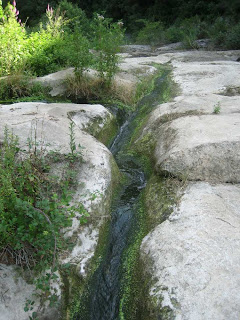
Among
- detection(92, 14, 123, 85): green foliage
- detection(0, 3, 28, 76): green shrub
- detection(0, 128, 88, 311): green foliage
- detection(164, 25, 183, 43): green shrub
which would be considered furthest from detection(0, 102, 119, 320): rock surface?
detection(164, 25, 183, 43): green shrub

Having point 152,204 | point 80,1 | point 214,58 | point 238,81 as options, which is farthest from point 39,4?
point 152,204

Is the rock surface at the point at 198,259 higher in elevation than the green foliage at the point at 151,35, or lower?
lower

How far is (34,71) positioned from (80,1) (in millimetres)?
21340

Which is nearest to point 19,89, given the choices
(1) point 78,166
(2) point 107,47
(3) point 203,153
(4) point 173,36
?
(2) point 107,47

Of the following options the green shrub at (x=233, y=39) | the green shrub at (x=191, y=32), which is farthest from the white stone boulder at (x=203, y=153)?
the green shrub at (x=191, y=32)

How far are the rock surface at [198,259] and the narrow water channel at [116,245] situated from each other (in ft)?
1.04

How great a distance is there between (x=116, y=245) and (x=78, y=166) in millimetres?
871

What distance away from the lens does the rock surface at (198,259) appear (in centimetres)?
200

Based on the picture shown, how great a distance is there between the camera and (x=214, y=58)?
9781 millimetres

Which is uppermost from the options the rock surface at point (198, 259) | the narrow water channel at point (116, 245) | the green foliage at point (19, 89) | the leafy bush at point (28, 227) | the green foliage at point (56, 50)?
the green foliage at point (56, 50)

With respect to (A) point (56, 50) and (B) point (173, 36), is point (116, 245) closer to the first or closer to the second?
(A) point (56, 50)

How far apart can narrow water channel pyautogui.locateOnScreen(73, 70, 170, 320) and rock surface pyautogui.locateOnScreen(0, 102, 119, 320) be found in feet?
0.51

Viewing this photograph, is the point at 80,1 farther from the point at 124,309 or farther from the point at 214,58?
the point at 124,309

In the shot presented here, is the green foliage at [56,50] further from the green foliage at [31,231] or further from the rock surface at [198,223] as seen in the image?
the green foliage at [31,231]
